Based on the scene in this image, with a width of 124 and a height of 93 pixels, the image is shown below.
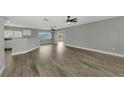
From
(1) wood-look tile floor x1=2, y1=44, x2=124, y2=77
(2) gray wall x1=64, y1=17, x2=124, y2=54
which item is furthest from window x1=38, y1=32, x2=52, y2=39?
(1) wood-look tile floor x1=2, y1=44, x2=124, y2=77

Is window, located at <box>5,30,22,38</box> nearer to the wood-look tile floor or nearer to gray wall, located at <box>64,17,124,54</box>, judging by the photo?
the wood-look tile floor

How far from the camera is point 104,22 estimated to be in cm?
626

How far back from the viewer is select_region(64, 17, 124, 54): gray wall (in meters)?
5.37

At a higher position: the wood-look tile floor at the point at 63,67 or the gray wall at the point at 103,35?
the gray wall at the point at 103,35

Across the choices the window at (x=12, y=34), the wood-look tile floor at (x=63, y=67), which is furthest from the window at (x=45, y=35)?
the wood-look tile floor at (x=63, y=67)

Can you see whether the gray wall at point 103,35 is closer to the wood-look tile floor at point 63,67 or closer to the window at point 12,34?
the wood-look tile floor at point 63,67

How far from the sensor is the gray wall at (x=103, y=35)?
537cm

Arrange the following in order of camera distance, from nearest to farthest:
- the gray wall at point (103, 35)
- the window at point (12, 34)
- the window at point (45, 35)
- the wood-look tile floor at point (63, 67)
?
the wood-look tile floor at point (63, 67) < the gray wall at point (103, 35) < the window at point (12, 34) < the window at point (45, 35)

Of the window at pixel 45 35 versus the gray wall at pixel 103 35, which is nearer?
the gray wall at pixel 103 35

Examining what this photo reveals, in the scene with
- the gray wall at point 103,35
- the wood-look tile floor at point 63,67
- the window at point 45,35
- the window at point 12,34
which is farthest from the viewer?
the window at point 45,35

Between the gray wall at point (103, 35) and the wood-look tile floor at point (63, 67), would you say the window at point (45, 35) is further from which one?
the wood-look tile floor at point (63, 67)
